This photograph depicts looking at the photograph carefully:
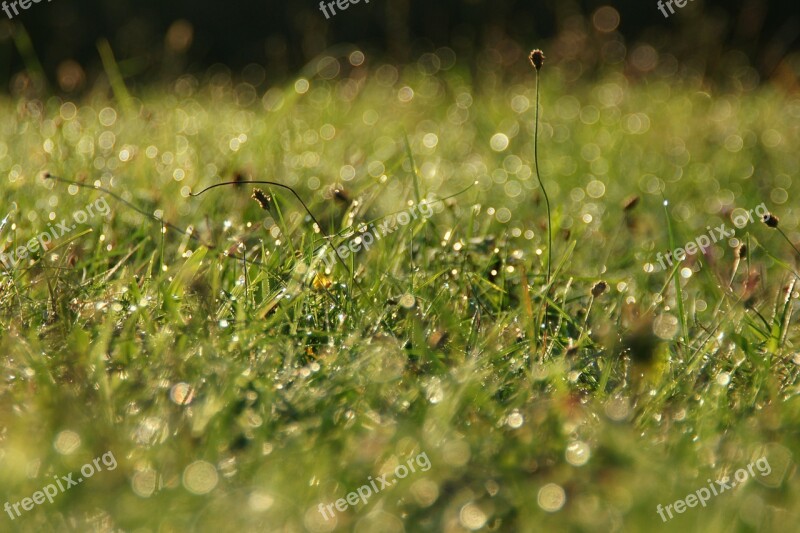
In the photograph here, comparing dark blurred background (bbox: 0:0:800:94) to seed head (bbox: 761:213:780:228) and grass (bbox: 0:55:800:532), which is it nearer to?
grass (bbox: 0:55:800:532)

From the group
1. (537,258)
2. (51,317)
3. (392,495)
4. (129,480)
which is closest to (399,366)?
(392,495)

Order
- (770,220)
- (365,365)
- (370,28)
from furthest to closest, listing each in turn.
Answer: (370,28), (770,220), (365,365)

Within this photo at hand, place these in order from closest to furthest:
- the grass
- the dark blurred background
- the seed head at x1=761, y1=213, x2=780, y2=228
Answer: the grass, the seed head at x1=761, y1=213, x2=780, y2=228, the dark blurred background

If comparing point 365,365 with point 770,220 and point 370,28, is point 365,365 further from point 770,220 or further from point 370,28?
point 370,28

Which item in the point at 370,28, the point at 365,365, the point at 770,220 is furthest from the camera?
the point at 370,28

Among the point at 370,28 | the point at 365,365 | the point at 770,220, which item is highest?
the point at 365,365

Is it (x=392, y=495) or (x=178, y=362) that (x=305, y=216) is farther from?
(x=392, y=495)

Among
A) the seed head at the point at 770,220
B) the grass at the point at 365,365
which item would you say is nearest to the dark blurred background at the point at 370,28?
the grass at the point at 365,365

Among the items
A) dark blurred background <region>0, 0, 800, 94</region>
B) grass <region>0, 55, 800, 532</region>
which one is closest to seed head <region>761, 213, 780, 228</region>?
grass <region>0, 55, 800, 532</region>

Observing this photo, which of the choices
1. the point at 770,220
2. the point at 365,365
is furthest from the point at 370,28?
the point at 365,365
